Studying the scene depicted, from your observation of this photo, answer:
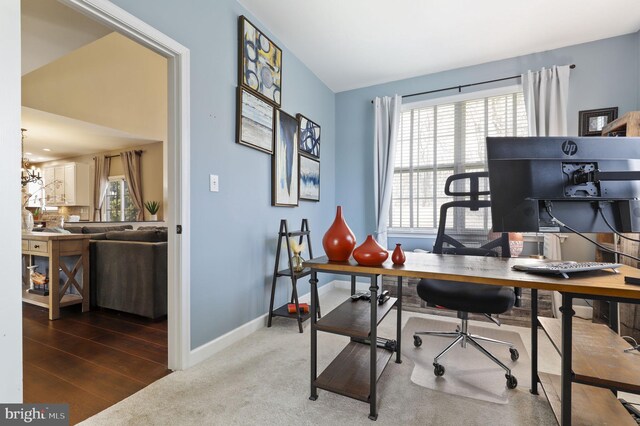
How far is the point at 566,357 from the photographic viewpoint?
1.11 metres

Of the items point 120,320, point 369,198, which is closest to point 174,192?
point 120,320

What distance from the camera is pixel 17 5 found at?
1037 millimetres

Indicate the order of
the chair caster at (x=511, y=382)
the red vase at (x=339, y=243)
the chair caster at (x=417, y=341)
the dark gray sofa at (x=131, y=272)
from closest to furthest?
the red vase at (x=339, y=243), the chair caster at (x=511, y=382), the chair caster at (x=417, y=341), the dark gray sofa at (x=131, y=272)

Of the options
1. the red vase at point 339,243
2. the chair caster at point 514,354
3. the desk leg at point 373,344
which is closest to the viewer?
the desk leg at point 373,344

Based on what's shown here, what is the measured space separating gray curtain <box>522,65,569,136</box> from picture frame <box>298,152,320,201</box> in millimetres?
2302

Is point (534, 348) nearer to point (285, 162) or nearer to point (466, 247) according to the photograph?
point (466, 247)

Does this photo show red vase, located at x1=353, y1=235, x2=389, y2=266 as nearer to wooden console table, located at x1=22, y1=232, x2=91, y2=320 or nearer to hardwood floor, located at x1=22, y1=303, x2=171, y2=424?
hardwood floor, located at x1=22, y1=303, x2=171, y2=424

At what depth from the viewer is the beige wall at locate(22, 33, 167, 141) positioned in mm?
3887

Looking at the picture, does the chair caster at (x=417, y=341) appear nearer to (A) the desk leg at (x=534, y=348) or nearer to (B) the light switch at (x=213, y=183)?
(A) the desk leg at (x=534, y=348)

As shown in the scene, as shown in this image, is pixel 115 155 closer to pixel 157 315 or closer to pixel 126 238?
pixel 126 238

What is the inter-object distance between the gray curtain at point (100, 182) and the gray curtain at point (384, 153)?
6.53 metres

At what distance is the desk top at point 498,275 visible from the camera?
3.28 feet

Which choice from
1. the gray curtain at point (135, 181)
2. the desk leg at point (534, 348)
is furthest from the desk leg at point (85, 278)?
the desk leg at point (534, 348)

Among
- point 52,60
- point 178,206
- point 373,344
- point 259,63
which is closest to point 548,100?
point 259,63
